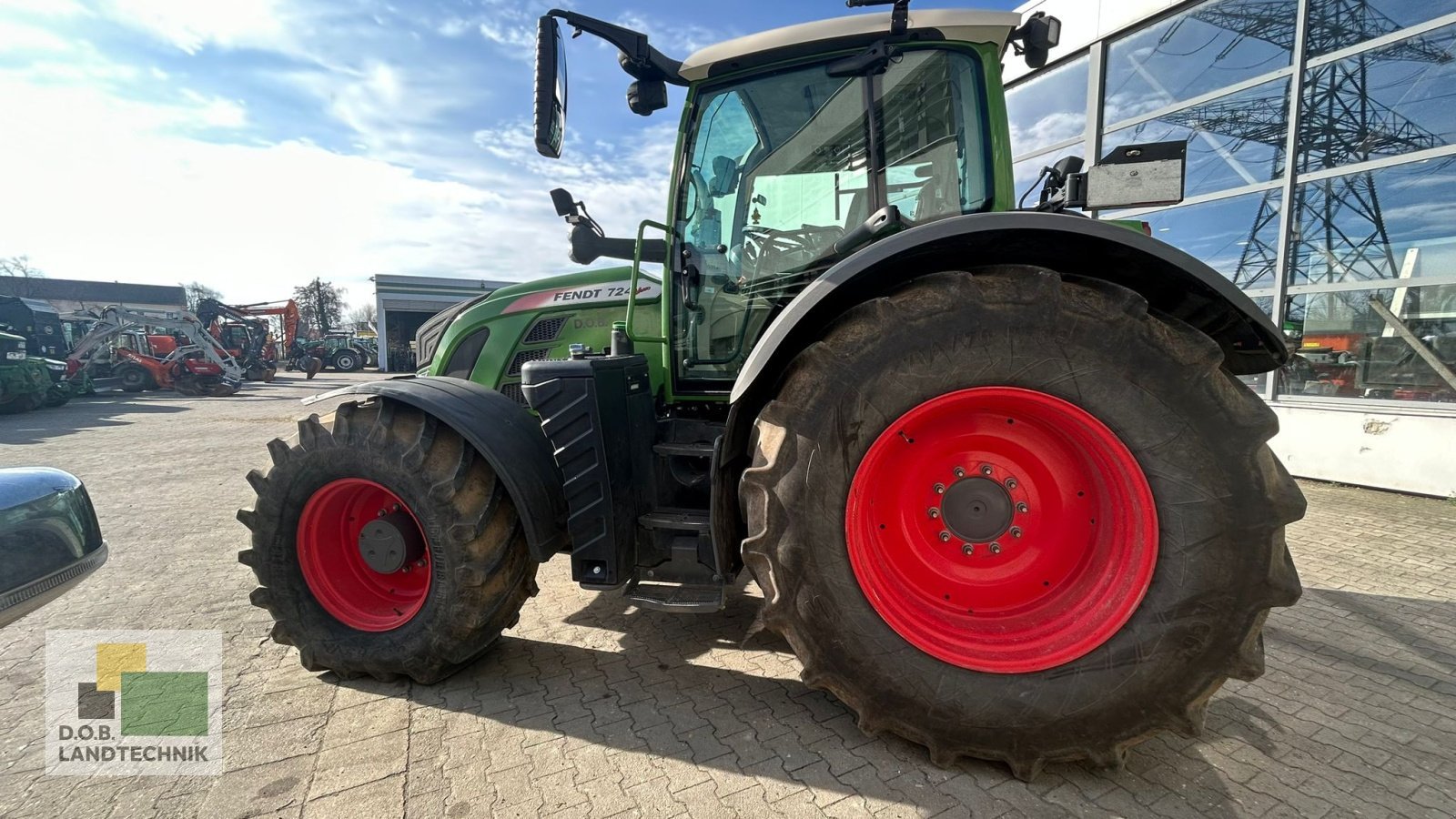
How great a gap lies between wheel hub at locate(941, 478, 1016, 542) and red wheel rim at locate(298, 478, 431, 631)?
2.01m

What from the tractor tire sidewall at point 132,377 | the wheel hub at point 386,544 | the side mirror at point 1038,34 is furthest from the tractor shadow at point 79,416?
the side mirror at point 1038,34

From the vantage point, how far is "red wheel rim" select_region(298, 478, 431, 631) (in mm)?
2486

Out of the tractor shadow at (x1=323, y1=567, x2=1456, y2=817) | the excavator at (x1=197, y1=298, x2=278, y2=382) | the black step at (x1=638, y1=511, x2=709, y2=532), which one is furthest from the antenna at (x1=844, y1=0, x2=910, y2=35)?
the excavator at (x1=197, y1=298, x2=278, y2=382)

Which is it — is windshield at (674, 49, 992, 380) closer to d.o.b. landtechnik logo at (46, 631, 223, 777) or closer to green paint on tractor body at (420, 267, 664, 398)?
green paint on tractor body at (420, 267, 664, 398)

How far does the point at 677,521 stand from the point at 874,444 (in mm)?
897

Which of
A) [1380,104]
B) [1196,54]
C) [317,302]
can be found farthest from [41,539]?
[317,302]

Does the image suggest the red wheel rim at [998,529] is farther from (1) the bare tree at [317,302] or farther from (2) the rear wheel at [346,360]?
(1) the bare tree at [317,302]

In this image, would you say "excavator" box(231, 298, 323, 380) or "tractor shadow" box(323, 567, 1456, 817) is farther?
"excavator" box(231, 298, 323, 380)

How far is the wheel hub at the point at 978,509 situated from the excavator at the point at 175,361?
2146 centimetres

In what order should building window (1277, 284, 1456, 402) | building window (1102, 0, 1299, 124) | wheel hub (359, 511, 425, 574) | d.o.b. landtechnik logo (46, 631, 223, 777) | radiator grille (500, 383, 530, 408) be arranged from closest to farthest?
1. d.o.b. landtechnik logo (46, 631, 223, 777)
2. wheel hub (359, 511, 425, 574)
3. radiator grille (500, 383, 530, 408)
4. building window (1277, 284, 1456, 402)
5. building window (1102, 0, 1299, 124)

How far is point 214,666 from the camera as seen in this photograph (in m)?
2.59

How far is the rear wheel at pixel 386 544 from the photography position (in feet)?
7.59

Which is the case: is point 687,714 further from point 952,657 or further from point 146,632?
point 146,632

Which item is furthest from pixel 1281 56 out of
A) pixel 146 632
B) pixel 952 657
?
pixel 146 632
